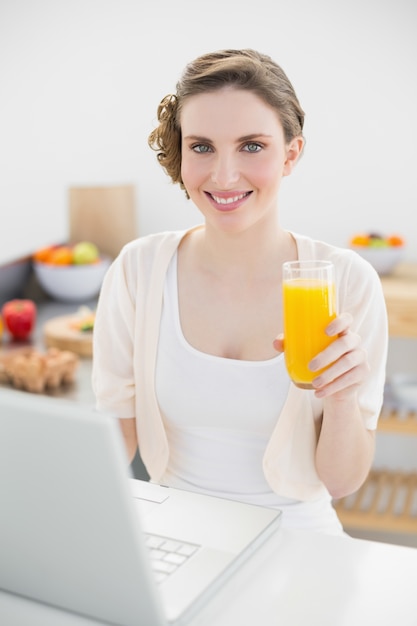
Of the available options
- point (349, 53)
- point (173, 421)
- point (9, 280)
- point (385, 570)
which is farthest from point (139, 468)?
point (349, 53)

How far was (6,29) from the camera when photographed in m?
3.17

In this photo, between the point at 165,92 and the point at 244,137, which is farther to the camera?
the point at 165,92

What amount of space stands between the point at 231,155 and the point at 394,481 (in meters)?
1.81

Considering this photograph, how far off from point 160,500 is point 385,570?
11.0 inches

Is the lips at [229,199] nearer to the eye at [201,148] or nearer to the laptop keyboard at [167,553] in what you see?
the eye at [201,148]

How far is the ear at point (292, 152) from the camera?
4.67 feet

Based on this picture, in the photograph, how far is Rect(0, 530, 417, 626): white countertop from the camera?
840 millimetres

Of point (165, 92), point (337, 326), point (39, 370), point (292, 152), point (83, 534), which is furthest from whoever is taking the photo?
point (165, 92)

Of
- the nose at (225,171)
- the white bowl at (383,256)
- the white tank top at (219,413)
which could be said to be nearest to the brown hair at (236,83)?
the nose at (225,171)

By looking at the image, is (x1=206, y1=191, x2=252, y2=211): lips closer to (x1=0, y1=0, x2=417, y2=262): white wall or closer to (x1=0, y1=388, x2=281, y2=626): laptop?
(x1=0, y1=388, x2=281, y2=626): laptop

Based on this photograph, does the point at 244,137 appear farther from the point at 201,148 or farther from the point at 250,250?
the point at 250,250

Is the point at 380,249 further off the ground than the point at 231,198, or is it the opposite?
the point at 231,198

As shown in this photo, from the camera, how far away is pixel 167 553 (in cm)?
91

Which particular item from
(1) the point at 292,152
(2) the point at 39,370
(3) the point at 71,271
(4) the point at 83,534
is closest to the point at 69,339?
(2) the point at 39,370
